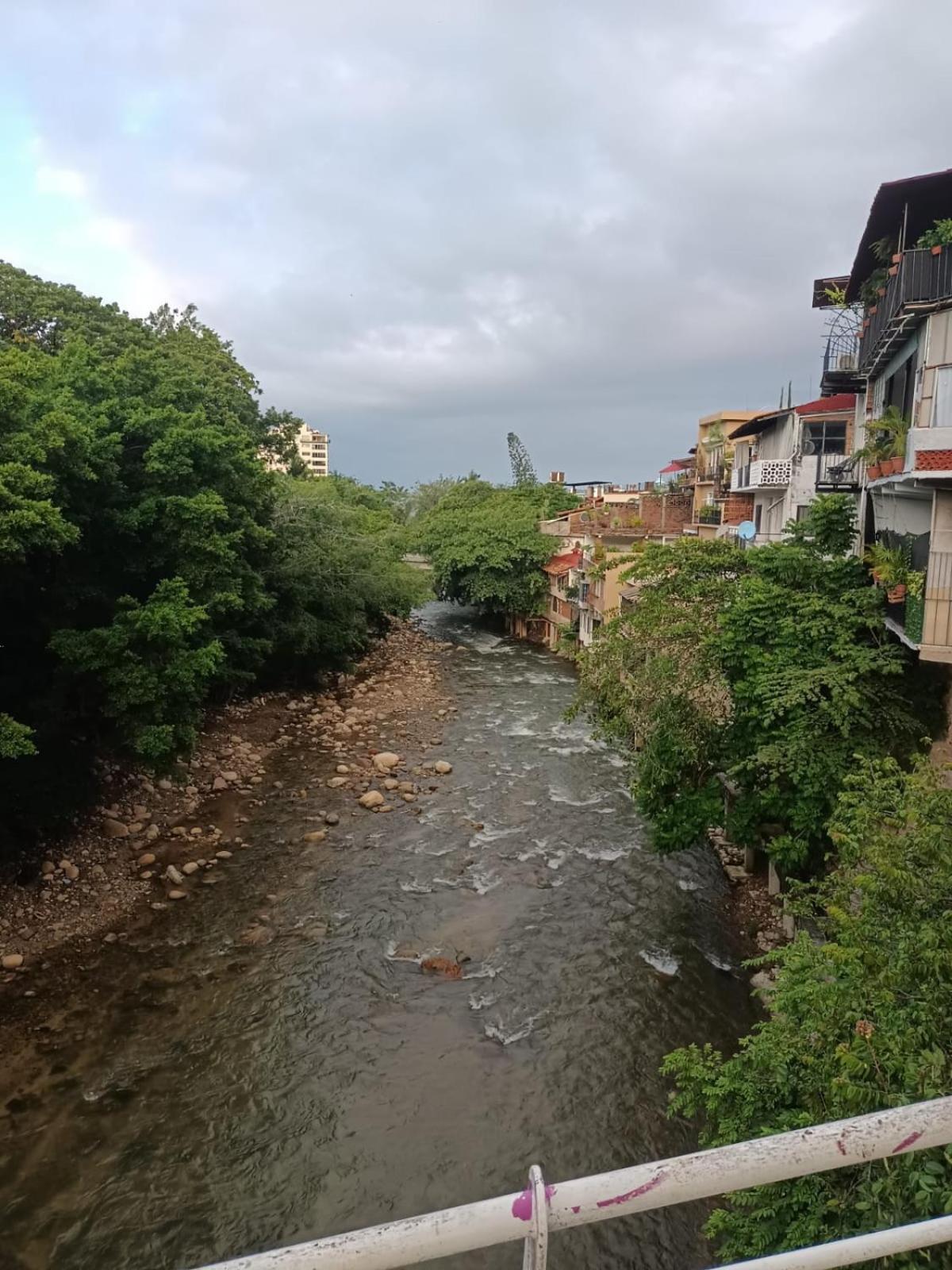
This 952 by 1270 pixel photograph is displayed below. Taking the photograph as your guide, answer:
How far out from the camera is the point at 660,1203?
1.87 m

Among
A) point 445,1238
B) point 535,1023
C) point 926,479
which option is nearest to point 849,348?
Result: point 926,479

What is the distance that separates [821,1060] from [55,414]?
12.3m

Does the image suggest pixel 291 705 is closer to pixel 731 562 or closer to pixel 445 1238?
pixel 731 562

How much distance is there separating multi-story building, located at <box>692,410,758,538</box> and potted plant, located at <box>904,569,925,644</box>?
2055cm

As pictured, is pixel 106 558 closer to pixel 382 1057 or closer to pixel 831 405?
Result: pixel 382 1057

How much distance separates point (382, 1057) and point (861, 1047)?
7.37m

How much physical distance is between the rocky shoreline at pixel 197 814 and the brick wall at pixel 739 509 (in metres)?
13.2

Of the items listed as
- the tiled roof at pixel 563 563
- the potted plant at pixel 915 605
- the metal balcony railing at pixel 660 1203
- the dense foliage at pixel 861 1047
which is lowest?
the dense foliage at pixel 861 1047

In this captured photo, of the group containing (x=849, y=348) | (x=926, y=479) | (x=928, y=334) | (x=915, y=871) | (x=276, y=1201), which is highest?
(x=849, y=348)

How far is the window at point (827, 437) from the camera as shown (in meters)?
23.4

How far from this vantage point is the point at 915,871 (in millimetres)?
6059

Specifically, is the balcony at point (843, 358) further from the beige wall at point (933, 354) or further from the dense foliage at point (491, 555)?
the dense foliage at point (491, 555)

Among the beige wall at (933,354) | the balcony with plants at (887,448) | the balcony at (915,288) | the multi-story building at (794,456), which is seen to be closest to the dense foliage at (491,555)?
the multi-story building at (794,456)

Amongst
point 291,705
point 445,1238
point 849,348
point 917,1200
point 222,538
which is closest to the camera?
point 445,1238
